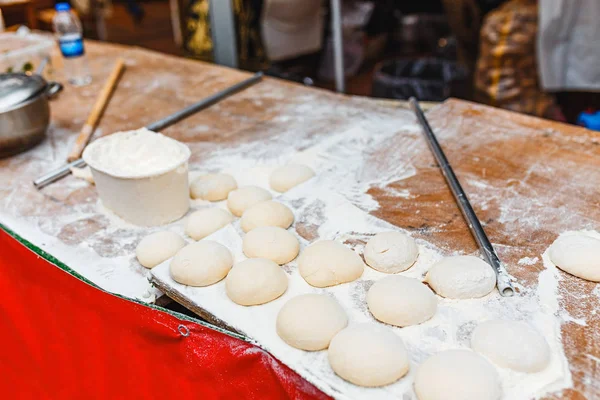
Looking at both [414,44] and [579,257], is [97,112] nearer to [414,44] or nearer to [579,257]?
[579,257]

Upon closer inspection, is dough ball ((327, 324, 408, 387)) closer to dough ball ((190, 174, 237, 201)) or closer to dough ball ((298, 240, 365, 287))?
dough ball ((298, 240, 365, 287))

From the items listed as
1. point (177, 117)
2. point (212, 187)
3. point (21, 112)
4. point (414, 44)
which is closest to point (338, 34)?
point (177, 117)

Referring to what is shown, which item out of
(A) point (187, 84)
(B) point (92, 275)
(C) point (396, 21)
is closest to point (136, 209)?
(B) point (92, 275)

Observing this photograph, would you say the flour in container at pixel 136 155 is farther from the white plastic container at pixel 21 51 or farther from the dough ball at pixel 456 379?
the white plastic container at pixel 21 51

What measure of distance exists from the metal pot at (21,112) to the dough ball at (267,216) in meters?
1.16

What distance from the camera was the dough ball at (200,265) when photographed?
51.3 inches

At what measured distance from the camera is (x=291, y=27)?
513 centimetres

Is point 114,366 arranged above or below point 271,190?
below

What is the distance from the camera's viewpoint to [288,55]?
17.4 ft

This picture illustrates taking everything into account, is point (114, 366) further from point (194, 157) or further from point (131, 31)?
point (131, 31)

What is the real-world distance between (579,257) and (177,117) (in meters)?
1.82

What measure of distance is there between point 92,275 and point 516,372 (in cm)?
115

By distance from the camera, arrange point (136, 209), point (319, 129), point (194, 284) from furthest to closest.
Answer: point (319, 129)
point (136, 209)
point (194, 284)

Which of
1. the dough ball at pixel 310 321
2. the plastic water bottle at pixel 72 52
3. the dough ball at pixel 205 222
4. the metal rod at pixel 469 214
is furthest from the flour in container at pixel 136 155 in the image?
the plastic water bottle at pixel 72 52
